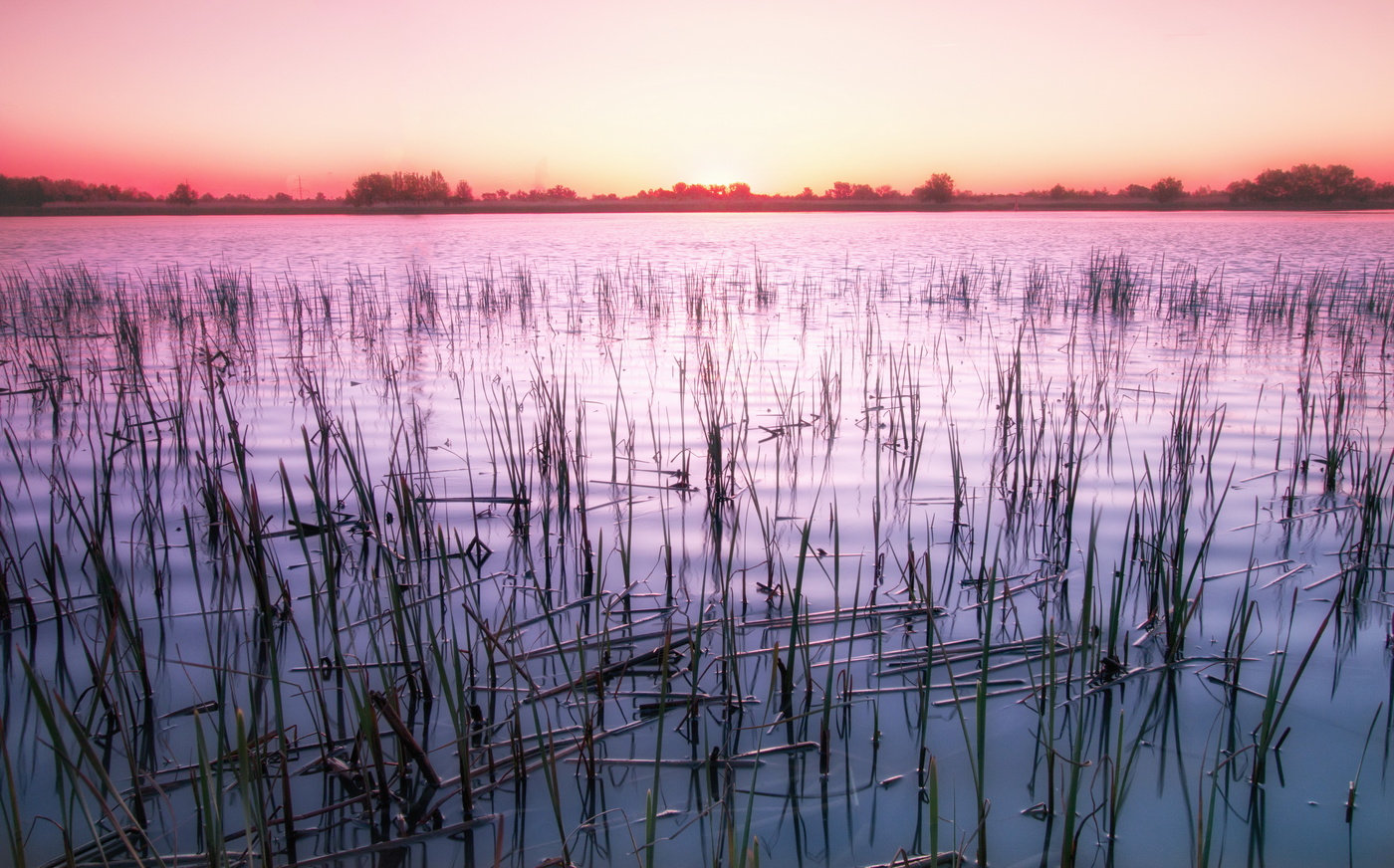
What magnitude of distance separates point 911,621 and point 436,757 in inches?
53.6

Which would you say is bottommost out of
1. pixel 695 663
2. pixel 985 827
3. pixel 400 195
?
pixel 985 827

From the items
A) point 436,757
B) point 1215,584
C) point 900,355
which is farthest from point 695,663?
point 900,355

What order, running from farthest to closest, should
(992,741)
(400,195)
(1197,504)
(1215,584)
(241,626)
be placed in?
(400,195)
(1197,504)
(1215,584)
(241,626)
(992,741)

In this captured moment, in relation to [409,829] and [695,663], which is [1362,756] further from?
[409,829]

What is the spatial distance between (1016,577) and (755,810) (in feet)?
4.64

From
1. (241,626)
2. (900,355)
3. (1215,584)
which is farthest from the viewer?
(900,355)

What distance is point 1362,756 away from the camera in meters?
1.72

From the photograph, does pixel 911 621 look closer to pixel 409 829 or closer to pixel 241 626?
pixel 409 829

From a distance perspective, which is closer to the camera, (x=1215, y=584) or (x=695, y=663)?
(x=695, y=663)

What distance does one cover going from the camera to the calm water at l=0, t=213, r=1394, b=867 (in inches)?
61.1

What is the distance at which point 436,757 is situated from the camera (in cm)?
175

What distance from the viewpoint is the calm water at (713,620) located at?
1.55m

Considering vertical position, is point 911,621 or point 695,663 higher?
point 695,663

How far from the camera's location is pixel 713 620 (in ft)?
7.40
